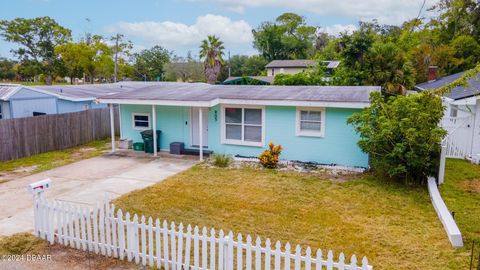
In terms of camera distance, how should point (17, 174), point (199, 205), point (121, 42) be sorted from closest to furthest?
point (199, 205), point (17, 174), point (121, 42)

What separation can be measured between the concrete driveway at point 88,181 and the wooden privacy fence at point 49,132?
280cm

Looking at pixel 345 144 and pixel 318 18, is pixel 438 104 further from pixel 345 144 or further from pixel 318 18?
pixel 318 18

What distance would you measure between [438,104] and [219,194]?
6669 millimetres

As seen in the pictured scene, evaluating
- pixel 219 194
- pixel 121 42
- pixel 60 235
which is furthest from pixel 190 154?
pixel 121 42

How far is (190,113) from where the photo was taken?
15031 millimetres

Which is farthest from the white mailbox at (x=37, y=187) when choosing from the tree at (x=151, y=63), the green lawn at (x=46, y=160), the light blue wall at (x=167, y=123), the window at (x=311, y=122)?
the tree at (x=151, y=63)

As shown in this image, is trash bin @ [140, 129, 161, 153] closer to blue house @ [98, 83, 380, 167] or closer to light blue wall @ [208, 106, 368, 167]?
blue house @ [98, 83, 380, 167]

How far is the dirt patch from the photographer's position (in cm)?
1029

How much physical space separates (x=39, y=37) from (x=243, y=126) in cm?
5012

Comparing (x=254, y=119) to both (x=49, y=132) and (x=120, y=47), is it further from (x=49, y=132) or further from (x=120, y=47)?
(x=120, y=47)

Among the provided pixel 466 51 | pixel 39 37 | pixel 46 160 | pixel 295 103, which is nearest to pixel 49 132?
pixel 46 160

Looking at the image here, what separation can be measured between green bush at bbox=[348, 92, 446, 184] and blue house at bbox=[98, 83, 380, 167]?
124cm

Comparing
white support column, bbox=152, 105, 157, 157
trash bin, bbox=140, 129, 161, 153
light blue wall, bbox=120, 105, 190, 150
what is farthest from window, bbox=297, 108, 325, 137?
trash bin, bbox=140, 129, 161, 153

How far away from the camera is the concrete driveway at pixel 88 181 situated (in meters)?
8.48
